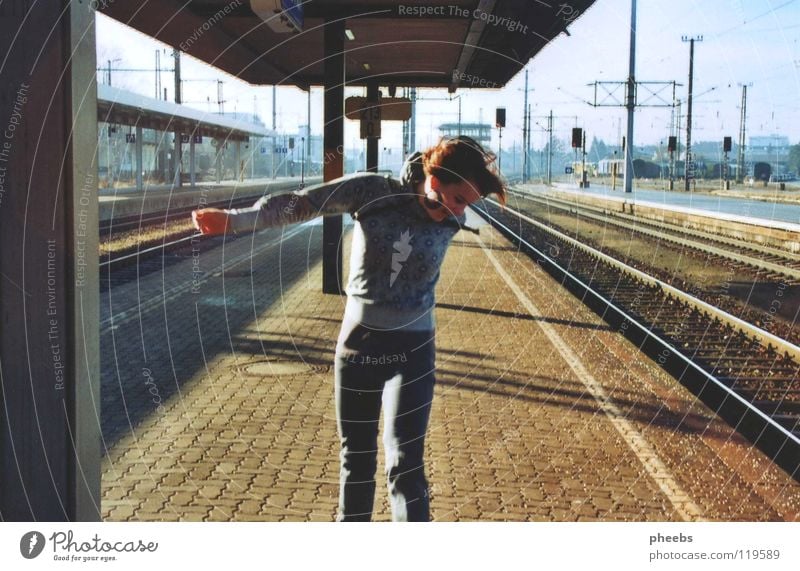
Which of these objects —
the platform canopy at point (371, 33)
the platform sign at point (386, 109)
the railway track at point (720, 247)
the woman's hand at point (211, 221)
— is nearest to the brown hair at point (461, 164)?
the woman's hand at point (211, 221)

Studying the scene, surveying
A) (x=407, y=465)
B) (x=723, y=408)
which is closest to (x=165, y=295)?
(x=723, y=408)

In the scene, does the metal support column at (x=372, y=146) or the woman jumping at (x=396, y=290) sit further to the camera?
the metal support column at (x=372, y=146)

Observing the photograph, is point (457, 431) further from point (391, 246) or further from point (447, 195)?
point (447, 195)

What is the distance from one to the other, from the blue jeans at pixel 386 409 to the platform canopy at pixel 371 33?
8.91 ft

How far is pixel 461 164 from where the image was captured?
3.56 meters

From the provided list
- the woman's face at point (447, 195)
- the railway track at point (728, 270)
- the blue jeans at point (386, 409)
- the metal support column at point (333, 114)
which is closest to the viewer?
the woman's face at point (447, 195)

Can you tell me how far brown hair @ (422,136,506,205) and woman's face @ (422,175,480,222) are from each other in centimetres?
2

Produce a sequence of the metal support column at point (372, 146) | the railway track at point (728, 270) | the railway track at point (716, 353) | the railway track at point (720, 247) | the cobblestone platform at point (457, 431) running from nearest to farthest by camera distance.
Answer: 1. the cobblestone platform at point (457, 431)
2. the railway track at point (716, 353)
3. the railway track at point (728, 270)
4. the metal support column at point (372, 146)
5. the railway track at point (720, 247)

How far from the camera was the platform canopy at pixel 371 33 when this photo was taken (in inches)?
319

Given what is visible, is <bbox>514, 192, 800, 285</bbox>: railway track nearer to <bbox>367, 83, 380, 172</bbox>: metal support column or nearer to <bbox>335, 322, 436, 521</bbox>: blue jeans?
<bbox>367, 83, 380, 172</bbox>: metal support column

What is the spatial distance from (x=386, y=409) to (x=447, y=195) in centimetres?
89

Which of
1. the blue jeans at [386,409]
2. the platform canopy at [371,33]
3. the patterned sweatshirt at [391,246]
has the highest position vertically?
the platform canopy at [371,33]

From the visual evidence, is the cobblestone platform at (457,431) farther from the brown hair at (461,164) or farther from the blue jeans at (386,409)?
the brown hair at (461,164)

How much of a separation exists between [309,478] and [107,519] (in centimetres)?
122
